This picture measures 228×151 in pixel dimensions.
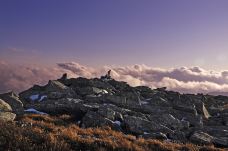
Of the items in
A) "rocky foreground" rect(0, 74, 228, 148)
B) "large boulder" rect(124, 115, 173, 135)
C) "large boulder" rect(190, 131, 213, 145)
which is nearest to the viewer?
"large boulder" rect(190, 131, 213, 145)

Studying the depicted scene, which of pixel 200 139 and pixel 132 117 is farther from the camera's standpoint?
pixel 132 117

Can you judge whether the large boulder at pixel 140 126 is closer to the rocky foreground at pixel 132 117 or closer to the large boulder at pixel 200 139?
the rocky foreground at pixel 132 117

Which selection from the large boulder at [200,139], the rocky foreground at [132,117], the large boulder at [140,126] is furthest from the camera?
the large boulder at [140,126]

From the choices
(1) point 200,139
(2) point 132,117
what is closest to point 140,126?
(2) point 132,117

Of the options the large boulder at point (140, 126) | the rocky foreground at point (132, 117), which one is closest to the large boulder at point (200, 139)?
the rocky foreground at point (132, 117)

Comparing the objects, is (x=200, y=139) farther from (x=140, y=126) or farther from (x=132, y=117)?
(x=132, y=117)

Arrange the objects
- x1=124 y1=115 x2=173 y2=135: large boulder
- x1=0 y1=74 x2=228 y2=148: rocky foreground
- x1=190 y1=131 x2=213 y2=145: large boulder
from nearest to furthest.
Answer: x1=190 y1=131 x2=213 y2=145: large boulder → x1=0 y1=74 x2=228 y2=148: rocky foreground → x1=124 y1=115 x2=173 y2=135: large boulder

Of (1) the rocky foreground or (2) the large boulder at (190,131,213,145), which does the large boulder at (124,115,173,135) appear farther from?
(2) the large boulder at (190,131,213,145)

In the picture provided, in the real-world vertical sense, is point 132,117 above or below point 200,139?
above

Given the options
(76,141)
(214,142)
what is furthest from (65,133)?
(214,142)

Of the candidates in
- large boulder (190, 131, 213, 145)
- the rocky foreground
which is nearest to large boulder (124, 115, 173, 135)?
the rocky foreground

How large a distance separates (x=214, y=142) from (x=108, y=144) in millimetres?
11907

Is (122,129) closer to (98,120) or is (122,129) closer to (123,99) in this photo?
(98,120)

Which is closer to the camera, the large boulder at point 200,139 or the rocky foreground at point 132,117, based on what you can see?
the large boulder at point 200,139
